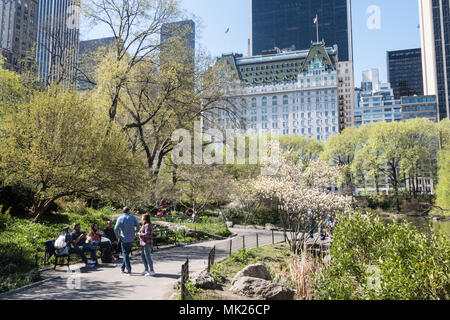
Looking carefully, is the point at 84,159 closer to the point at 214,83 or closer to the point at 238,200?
the point at 214,83

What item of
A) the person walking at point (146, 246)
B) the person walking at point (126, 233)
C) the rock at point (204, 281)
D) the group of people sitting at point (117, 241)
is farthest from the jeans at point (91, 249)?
the rock at point (204, 281)

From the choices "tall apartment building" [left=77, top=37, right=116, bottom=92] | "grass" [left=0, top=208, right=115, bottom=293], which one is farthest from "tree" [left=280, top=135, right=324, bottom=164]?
"grass" [left=0, top=208, right=115, bottom=293]

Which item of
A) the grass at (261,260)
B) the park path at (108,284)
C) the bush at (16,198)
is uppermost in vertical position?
the bush at (16,198)

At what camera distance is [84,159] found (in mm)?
13797

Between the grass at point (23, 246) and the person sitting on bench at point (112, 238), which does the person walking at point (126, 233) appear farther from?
the person sitting on bench at point (112, 238)

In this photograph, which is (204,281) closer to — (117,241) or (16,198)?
(117,241)

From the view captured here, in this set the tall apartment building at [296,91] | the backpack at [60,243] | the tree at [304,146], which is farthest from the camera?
the tall apartment building at [296,91]

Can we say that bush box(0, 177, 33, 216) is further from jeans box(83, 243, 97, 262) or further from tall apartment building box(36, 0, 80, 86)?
jeans box(83, 243, 97, 262)

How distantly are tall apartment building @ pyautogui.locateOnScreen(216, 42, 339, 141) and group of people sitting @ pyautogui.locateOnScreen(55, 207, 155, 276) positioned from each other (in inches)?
3997

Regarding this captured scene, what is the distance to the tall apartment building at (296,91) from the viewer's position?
116 metres

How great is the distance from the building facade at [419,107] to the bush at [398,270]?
472 feet

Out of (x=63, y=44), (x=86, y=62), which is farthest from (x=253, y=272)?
(x=63, y=44)

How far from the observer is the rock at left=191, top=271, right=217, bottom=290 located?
25.1 feet
